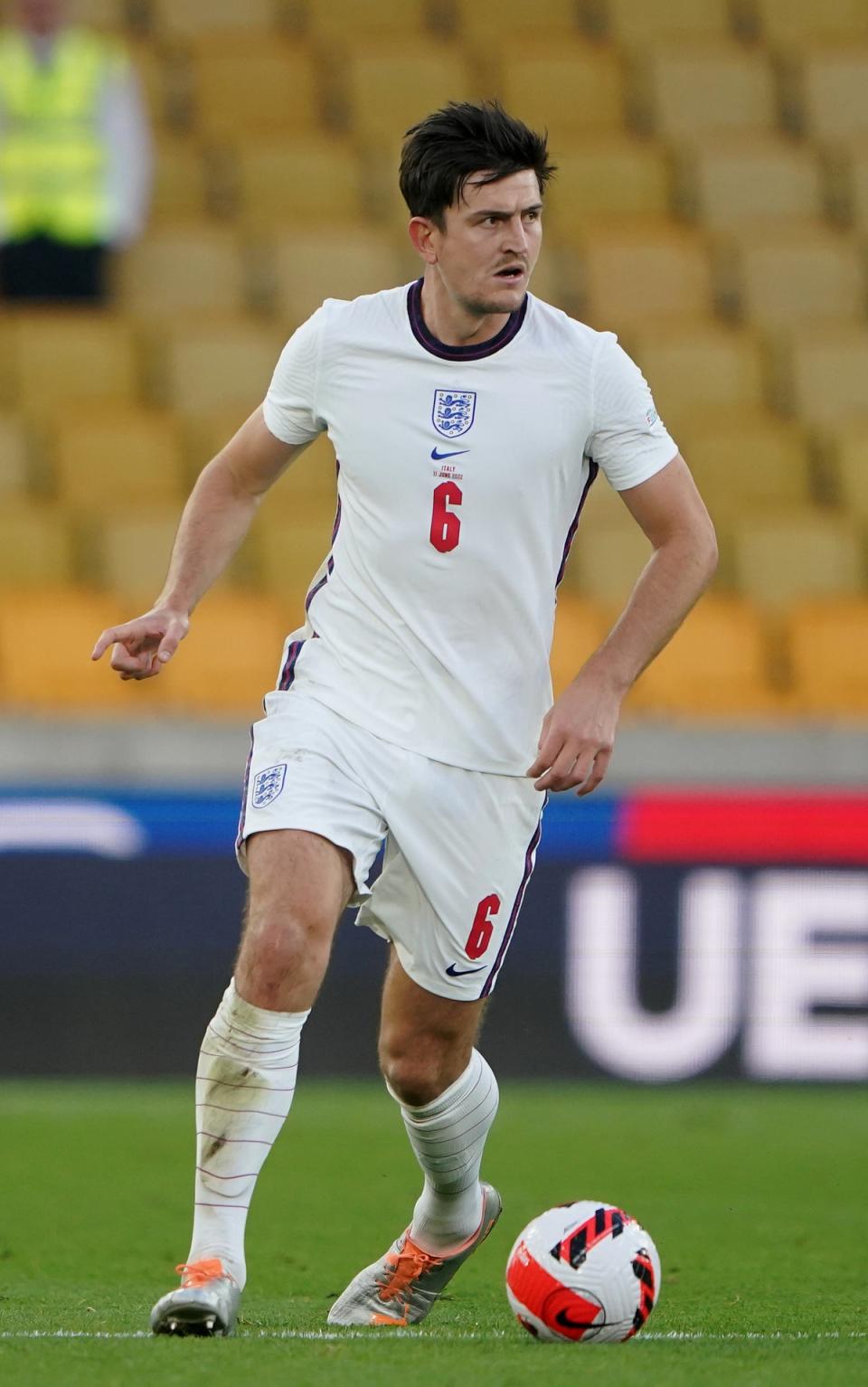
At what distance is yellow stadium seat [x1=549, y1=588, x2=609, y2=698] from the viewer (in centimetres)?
1015

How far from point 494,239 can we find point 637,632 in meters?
0.83

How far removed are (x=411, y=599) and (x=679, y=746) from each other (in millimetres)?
5068

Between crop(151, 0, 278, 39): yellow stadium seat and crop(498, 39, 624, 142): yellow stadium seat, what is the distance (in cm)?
162

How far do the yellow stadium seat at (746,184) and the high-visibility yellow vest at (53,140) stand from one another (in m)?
3.61

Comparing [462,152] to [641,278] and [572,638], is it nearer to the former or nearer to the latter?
[572,638]

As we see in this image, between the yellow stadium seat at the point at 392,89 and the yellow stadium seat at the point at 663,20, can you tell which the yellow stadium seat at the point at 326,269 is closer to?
the yellow stadium seat at the point at 392,89

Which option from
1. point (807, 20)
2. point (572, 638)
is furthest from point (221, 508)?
point (807, 20)

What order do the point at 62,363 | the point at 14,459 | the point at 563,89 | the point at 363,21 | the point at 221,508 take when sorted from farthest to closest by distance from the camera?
the point at 363,21 < the point at 563,89 < the point at 62,363 < the point at 14,459 < the point at 221,508

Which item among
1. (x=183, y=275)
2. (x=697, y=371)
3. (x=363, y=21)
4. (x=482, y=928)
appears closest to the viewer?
(x=482, y=928)

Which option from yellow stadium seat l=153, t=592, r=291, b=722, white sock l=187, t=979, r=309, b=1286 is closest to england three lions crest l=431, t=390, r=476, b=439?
white sock l=187, t=979, r=309, b=1286

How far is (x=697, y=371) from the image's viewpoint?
12.6m

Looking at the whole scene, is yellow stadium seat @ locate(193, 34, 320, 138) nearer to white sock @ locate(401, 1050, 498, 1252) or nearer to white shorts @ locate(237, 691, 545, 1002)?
white shorts @ locate(237, 691, 545, 1002)

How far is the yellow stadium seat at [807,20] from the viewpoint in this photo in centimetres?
1491

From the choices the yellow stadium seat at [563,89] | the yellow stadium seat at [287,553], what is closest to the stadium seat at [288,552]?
the yellow stadium seat at [287,553]
